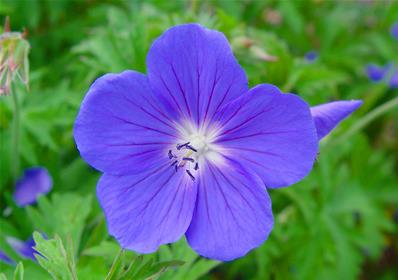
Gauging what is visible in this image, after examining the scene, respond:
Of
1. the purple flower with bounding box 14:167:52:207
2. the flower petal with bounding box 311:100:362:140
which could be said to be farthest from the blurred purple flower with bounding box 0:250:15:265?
the flower petal with bounding box 311:100:362:140

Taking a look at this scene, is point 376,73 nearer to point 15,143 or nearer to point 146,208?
point 15,143

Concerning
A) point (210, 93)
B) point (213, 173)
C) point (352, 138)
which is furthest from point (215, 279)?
point (210, 93)

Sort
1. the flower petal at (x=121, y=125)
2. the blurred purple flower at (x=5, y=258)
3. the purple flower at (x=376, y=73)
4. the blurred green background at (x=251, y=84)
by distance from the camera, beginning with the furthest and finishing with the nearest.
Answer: the purple flower at (x=376, y=73) → the blurred green background at (x=251, y=84) → the blurred purple flower at (x=5, y=258) → the flower petal at (x=121, y=125)

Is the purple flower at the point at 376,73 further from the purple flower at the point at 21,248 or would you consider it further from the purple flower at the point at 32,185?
the purple flower at the point at 21,248

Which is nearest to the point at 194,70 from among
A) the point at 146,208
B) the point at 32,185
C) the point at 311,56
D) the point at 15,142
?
the point at 146,208

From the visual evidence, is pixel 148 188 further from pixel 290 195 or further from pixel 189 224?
pixel 290 195

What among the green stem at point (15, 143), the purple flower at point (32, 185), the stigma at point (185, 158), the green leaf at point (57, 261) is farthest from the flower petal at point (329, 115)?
the purple flower at point (32, 185)
